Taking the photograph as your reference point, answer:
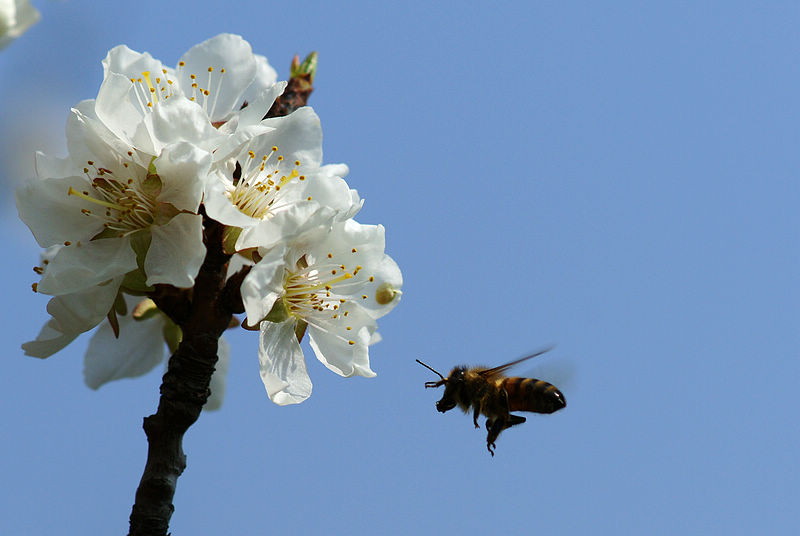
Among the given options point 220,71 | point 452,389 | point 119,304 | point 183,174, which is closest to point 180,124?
point 183,174

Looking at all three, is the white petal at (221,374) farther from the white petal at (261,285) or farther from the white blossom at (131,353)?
the white petal at (261,285)

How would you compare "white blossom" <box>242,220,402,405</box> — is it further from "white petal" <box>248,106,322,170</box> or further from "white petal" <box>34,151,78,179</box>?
"white petal" <box>34,151,78,179</box>

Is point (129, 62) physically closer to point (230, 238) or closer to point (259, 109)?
point (259, 109)

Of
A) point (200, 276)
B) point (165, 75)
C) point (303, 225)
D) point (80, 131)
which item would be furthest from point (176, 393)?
point (165, 75)

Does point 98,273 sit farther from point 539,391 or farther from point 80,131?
point 539,391

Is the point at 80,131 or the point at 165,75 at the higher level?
the point at 165,75

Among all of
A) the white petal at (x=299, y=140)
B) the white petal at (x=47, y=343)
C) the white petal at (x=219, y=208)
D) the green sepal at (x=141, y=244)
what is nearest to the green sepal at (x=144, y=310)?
the white petal at (x=47, y=343)
